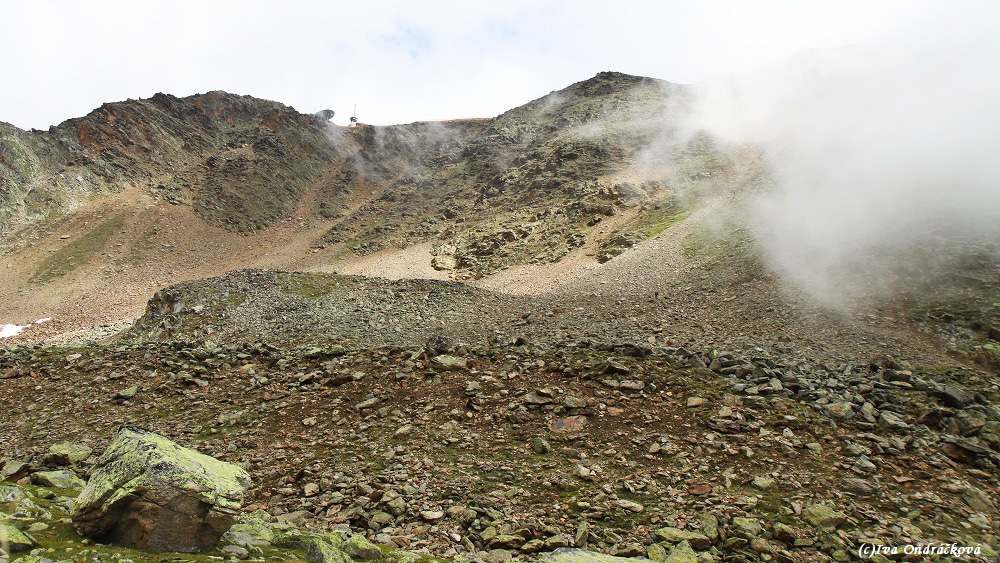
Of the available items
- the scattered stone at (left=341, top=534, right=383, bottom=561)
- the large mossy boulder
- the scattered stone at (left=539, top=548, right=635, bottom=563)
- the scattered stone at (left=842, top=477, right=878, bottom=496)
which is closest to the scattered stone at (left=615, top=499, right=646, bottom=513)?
the scattered stone at (left=539, top=548, right=635, bottom=563)

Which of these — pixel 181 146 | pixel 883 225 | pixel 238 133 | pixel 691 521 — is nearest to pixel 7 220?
pixel 181 146

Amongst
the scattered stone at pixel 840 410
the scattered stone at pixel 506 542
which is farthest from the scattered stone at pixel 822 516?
the scattered stone at pixel 506 542

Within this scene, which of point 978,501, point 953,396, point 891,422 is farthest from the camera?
point 953,396

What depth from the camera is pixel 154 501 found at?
15.6ft

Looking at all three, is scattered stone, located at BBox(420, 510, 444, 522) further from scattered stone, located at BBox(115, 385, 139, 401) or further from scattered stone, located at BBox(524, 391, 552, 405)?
scattered stone, located at BBox(115, 385, 139, 401)

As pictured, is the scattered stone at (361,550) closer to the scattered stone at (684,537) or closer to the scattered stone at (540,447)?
the scattered stone at (540,447)

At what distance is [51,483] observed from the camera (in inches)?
259

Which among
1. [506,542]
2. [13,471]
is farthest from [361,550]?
[13,471]

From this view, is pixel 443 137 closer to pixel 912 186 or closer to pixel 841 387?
pixel 912 186

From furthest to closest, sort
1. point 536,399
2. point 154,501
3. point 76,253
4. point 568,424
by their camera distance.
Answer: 1. point 76,253
2. point 536,399
3. point 568,424
4. point 154,501

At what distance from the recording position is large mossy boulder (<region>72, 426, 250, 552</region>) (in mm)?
4668

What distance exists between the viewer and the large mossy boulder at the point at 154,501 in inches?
184

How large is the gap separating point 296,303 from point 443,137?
2449 inches

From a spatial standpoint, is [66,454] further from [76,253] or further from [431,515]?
[76,253]
